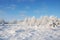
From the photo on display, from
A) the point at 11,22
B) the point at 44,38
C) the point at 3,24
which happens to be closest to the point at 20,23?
the point at 11,22

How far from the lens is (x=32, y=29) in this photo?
8.84ft

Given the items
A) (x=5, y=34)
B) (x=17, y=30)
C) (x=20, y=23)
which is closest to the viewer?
(x=5, y=34)

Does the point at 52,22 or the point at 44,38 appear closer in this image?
the point at 44,38

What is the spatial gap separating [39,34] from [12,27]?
58cm

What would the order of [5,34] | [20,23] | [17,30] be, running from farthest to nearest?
1. [20,23]
2. [17,30]
3. [5,34]

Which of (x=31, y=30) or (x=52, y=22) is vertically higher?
(x=52, y=22)

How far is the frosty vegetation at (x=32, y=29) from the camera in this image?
2.51 metres

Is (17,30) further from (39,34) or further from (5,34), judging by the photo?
(39,34)

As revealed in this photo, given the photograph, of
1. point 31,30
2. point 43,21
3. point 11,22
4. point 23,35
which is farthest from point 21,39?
point 43,21

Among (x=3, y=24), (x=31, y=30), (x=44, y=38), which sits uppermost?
(x=3, y=24)

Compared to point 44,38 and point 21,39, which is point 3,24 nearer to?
point 21,39

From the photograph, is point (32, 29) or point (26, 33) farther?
point (32, 29)

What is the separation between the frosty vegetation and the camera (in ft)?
8.22

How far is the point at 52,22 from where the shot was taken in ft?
9.68
